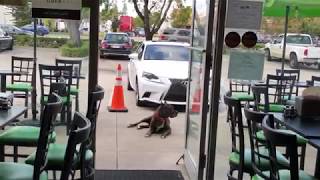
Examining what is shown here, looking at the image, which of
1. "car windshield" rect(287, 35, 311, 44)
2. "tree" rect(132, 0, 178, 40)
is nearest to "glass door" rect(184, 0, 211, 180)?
"car windshield" rect(287, 35, 311, 44)

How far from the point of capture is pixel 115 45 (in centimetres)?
1698

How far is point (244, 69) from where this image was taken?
3.62 metres

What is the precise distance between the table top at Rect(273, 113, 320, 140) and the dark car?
46.2 feet

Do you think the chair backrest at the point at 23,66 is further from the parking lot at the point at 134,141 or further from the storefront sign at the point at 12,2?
the storefront sign at the point at 12,2

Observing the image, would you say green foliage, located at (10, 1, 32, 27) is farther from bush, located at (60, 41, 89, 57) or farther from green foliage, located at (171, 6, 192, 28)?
green foliage, located at (171, 6, 192, 28)

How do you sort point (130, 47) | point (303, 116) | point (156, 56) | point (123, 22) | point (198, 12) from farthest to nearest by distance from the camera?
point (123, 22)
point (130, 47)
point (156, 56)
point (198, 12)
point (303, 116)

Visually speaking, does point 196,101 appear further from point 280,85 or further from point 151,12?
point 151,12

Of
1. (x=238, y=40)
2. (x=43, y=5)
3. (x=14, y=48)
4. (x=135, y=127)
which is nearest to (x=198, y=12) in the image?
(x=238, y=40)

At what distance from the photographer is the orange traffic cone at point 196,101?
403 centimetres

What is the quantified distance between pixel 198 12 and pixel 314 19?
14.2 ft

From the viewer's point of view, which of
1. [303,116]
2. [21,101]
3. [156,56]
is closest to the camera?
[303,116]

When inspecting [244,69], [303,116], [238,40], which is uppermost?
[238,40]

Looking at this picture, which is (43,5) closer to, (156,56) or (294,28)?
(156,56)

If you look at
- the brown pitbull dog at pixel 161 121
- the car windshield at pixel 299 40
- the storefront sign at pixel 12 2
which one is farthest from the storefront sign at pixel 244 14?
the car windshield at pixel 299 40
